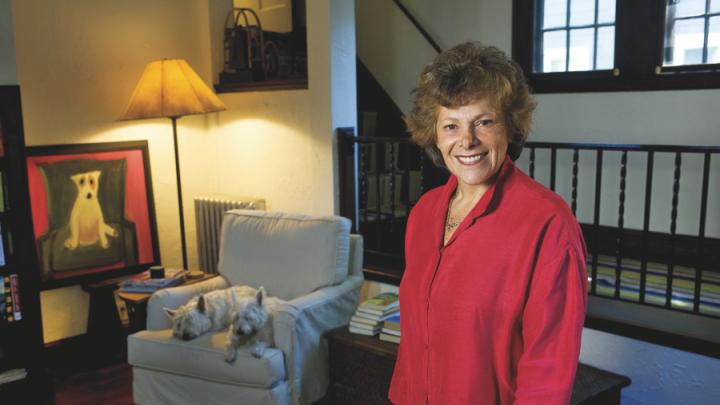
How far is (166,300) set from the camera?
3.44 m

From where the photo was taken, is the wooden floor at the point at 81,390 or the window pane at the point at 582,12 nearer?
the wooden floor at the point at 81,390

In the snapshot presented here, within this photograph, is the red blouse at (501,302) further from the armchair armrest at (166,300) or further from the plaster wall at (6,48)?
the plaster wall at (6,48)

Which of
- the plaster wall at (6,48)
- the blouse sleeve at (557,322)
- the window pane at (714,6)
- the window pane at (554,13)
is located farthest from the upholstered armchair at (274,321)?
the window pane at (714,6)

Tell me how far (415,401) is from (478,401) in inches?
8.0

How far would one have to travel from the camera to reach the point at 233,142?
15.8ft

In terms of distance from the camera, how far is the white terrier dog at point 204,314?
3.21m

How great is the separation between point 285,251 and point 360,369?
795mm

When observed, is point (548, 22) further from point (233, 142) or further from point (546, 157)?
point (233, 142)

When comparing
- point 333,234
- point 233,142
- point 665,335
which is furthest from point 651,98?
point 233,142

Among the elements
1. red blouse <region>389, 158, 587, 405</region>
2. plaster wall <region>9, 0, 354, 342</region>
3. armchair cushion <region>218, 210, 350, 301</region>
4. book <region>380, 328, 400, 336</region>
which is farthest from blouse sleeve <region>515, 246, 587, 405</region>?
plaster wall <region>9, 0, 354, 342</region>

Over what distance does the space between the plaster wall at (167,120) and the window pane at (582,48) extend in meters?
1.72

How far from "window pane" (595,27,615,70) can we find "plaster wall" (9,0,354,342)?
1.80 meters

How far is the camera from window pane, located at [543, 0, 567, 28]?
4.77 metres

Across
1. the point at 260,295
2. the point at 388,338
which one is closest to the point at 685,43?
the point at 388,338
